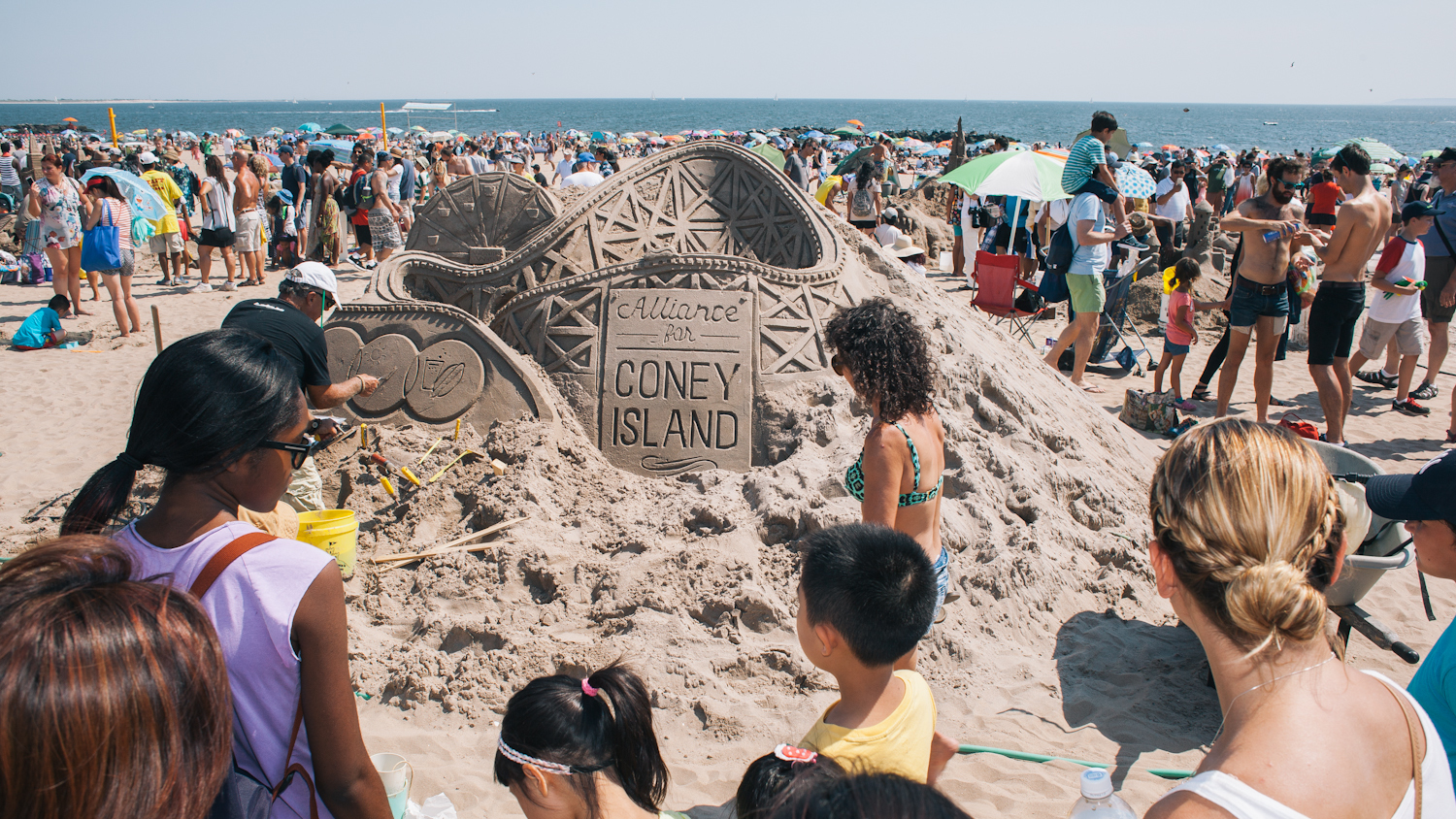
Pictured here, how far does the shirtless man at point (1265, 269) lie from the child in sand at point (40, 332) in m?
10.8

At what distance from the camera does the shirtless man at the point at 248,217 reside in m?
10.6

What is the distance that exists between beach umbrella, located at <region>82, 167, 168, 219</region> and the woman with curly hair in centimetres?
945

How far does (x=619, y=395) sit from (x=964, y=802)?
298 cm

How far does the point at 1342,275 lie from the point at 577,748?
656cm

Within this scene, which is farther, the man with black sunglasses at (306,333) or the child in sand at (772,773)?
the man with black sunglasses at (306,333)

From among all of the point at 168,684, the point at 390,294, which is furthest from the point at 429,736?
the point at 390,294

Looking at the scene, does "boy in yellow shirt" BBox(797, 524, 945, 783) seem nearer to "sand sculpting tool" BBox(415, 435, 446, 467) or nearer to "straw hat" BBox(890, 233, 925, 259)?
"sand sculpting tool" BBox(415, 435, 446, 467)

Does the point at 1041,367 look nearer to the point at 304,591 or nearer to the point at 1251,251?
the point at 1251,251

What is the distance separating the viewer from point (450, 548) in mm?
4355

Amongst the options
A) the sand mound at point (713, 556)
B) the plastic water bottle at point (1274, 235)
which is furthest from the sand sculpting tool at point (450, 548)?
the plastic water bottle at point (1274, 235)

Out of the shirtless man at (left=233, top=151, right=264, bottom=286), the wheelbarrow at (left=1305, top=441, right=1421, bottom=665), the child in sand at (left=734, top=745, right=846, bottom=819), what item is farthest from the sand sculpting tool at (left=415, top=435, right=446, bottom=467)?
the shirtless man at (left=233, top=151, right=264, bottom=286)

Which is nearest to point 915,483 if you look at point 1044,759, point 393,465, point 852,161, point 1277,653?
point 1044,759

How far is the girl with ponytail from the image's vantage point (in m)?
1.95

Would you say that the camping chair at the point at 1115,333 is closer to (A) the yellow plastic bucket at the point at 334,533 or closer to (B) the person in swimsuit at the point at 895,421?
(B) the person in swimsuit at the point at 895,421
